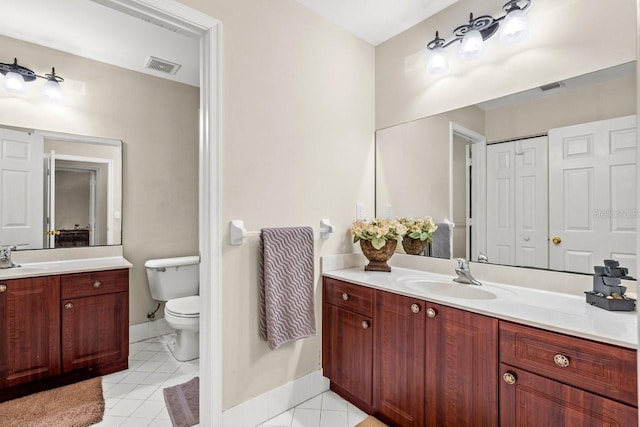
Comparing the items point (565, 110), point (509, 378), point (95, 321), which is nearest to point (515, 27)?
point (565, 110)

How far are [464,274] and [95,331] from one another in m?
2.47

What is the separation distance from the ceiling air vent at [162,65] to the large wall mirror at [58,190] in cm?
75

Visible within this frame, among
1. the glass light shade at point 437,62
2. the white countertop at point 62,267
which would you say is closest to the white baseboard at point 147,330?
the white countertop at point 62,267

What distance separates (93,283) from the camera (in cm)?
213

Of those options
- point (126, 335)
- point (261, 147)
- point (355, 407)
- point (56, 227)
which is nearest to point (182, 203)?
point (56, 227)

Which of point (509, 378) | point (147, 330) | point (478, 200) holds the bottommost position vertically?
point (147, 330)

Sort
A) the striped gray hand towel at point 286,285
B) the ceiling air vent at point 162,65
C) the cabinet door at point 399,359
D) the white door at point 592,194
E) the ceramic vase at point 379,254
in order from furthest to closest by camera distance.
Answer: the ceiling air vent at point 162,65 → the ceramic vase at point 379,254 → the striped gray hand towel at point 286,285 → the cabinet door at point 399,359 → the white door at point 592,194

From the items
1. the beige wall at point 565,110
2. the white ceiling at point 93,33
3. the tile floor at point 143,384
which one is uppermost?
the white ceiling at point 93,33

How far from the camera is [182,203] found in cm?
304

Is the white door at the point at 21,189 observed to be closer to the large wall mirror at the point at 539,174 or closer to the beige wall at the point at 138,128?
the beige wall at the point at 138,128

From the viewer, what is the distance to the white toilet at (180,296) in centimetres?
230

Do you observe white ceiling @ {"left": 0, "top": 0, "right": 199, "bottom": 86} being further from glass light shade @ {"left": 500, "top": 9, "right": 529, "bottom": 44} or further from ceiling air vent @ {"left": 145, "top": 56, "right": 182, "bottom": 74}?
glass light shade @ {"left": 500, "top": 9, "right": 529, "bottom": 44}

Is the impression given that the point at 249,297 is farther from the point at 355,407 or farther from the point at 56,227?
the point at 56,227

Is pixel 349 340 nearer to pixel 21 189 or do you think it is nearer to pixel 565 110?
pixel 565 110
